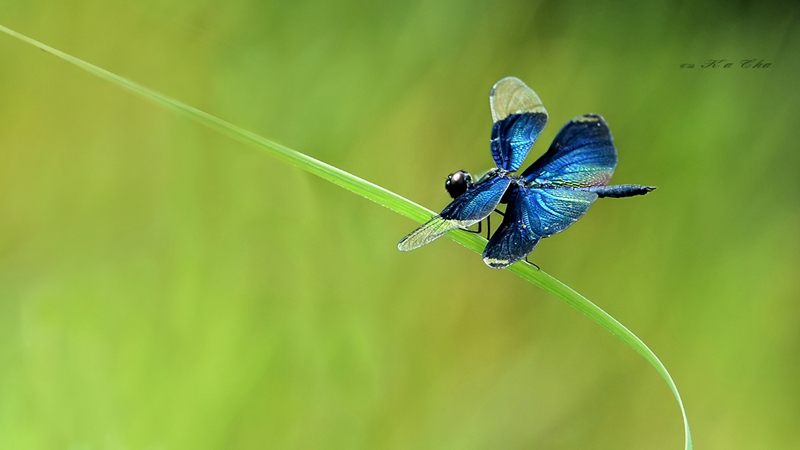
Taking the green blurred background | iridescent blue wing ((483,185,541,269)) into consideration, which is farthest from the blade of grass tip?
the green blurred background

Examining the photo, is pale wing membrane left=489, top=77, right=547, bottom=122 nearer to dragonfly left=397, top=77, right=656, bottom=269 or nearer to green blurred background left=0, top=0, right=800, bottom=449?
dragonfly left=397, top=77, right=656, bottom=269

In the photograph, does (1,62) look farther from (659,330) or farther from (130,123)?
(659,330)

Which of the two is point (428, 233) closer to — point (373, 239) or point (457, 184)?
point (457, 184)

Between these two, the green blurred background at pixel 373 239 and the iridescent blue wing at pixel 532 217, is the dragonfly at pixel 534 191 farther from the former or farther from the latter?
the green blurred background at pixel 373 239

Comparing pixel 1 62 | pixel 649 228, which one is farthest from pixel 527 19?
pixel 1 62

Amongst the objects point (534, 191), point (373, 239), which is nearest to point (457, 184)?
point (534, 191)

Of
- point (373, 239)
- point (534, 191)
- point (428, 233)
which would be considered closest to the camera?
point (428, 233)
